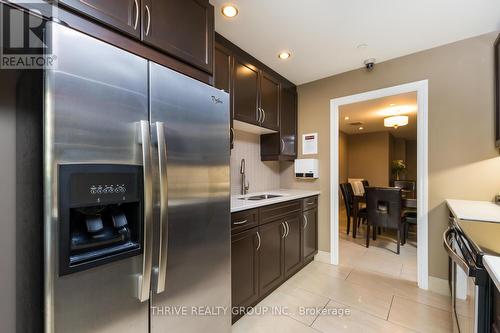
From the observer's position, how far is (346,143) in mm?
7605

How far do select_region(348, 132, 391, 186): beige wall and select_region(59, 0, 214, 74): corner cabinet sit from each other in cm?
711

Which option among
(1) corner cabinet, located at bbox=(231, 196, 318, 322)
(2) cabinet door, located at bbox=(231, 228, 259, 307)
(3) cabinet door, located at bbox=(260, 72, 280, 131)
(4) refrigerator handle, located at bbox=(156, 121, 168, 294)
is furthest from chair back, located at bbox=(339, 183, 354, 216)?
(4) refrigerator handle, located at bbox=(156, 121, 168, 294)

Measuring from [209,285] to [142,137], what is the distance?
0.90m

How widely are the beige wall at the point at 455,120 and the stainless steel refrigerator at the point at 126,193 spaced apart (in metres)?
2.26

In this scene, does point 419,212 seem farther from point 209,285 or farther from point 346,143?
point 346,143

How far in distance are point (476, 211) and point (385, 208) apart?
1824 mm

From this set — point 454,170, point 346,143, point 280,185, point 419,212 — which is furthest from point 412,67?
point 346,143

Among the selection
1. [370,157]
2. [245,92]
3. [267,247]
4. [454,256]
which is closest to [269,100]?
[245,92]

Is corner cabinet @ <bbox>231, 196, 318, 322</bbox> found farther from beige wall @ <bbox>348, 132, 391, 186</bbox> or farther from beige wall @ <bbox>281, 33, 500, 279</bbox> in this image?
beige wall @ <bbox>348, 132, 391, 186</bbox>

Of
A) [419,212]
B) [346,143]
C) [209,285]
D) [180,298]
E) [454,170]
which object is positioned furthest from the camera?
[346,143]

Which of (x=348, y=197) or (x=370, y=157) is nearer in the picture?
(x=348, y=197)

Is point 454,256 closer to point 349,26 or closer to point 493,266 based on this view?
point 493,266

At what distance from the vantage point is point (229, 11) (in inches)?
66.4

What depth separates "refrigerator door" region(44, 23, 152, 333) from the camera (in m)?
0.72
